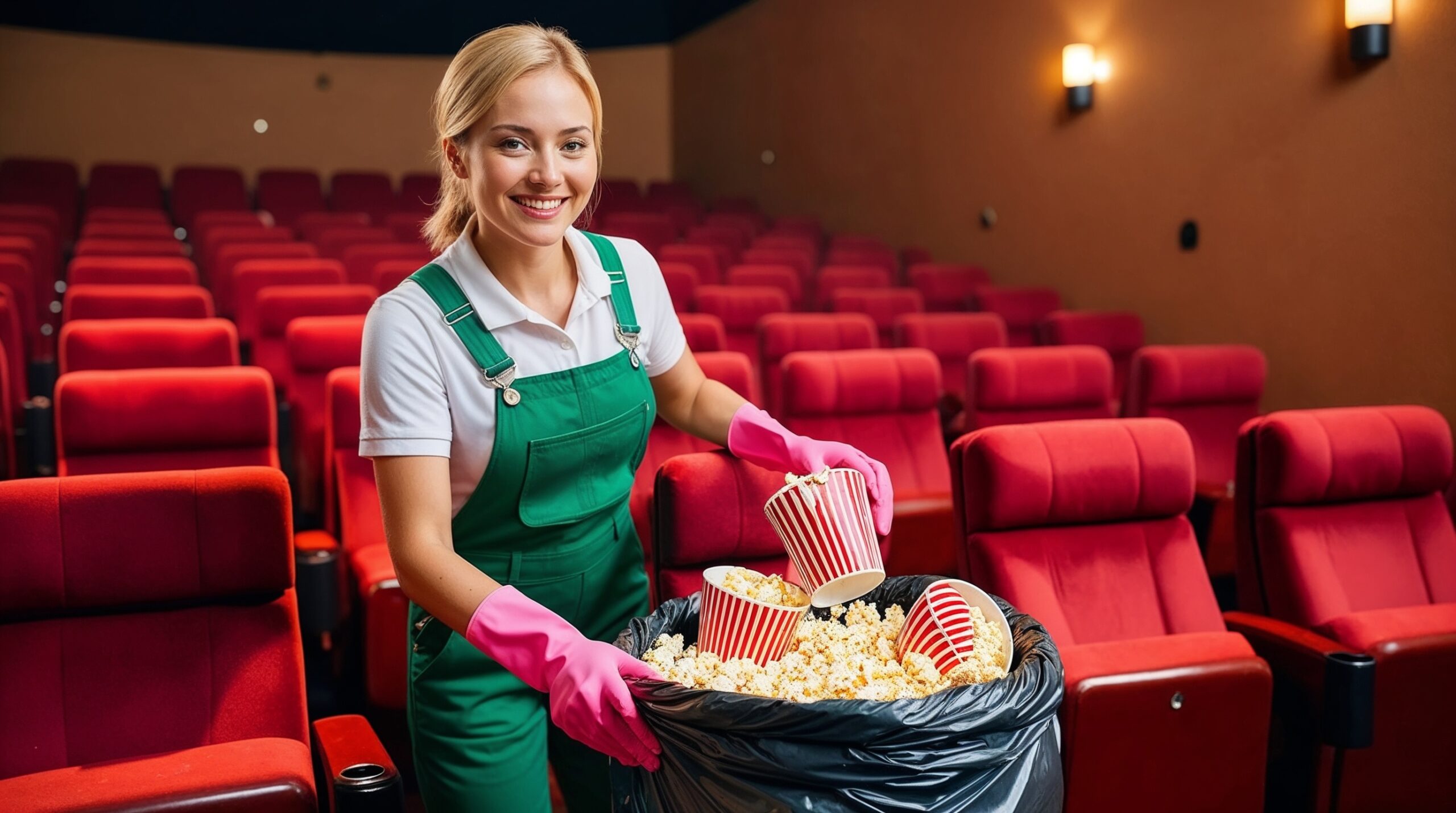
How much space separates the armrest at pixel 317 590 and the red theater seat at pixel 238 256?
8.52 ft

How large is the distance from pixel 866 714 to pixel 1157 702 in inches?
27.3

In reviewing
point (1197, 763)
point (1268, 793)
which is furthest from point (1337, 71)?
point (1197, 763)

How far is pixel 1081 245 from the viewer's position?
4.55m

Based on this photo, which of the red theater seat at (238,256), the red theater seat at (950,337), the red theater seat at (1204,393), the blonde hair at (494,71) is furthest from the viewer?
the red theater seat at (238,256)

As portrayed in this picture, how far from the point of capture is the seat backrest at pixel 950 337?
3322 mm

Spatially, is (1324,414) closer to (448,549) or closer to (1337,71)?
(448,549)

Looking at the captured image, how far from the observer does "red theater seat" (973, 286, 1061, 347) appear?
4102mm

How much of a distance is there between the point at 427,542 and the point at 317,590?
0.84m

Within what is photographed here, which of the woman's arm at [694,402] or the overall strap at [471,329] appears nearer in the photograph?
the overall strap at [471,329]

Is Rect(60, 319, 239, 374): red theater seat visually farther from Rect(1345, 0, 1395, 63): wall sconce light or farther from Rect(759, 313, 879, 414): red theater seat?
Rect(1345, 0, 1395, 63): wall sconce light

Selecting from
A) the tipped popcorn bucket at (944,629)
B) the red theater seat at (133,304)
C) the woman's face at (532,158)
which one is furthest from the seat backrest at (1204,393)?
the red theater seat at (133,304)

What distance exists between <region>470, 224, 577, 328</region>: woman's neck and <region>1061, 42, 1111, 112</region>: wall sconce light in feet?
12.6

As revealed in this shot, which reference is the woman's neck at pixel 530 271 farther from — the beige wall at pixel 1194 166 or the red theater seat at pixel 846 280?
the red theater seat at pixel 846 280

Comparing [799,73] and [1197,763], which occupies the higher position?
[799,73]
